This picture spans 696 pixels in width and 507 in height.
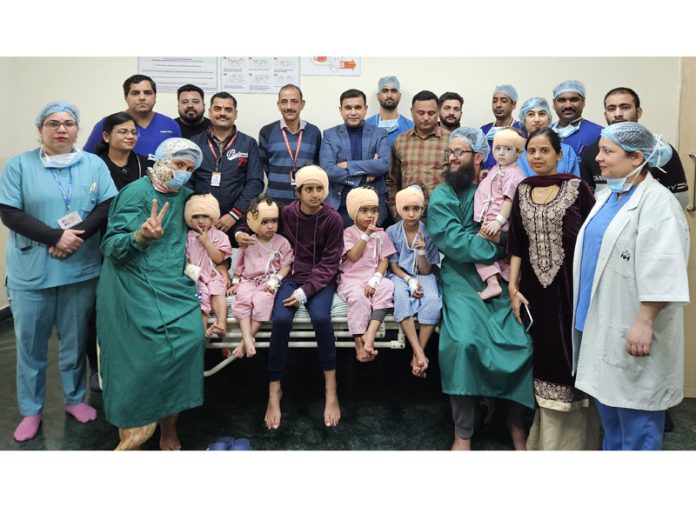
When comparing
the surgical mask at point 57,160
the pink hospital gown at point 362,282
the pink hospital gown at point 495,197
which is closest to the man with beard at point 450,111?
the pink hospital gown at point 495,197

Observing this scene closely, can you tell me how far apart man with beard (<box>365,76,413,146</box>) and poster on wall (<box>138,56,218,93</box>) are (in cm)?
181

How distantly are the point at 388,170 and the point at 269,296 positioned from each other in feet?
5.42

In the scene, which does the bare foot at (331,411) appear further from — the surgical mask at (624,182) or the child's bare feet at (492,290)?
the surgical mask at (624,182)

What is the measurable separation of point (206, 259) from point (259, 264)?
340mm

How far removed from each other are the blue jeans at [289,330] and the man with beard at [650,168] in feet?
6.60

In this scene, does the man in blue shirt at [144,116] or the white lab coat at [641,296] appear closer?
the white lab coat at [641,296]

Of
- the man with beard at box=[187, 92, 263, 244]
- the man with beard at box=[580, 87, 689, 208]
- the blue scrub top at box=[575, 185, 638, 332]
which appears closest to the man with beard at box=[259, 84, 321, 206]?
the man with beard at box=[187, 92, 263, 244]

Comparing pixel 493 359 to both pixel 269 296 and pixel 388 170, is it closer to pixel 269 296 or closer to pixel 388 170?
pixel 269 296

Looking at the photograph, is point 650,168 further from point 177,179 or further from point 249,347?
point 177,179

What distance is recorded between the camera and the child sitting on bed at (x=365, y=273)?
3.28m

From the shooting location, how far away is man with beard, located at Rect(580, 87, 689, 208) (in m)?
3.35

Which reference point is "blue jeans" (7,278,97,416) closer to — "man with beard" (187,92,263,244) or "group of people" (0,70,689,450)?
"group of people" (0,70,689,450)

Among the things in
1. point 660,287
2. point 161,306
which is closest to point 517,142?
point 660,287

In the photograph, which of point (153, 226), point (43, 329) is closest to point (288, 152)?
point (153, 226)
